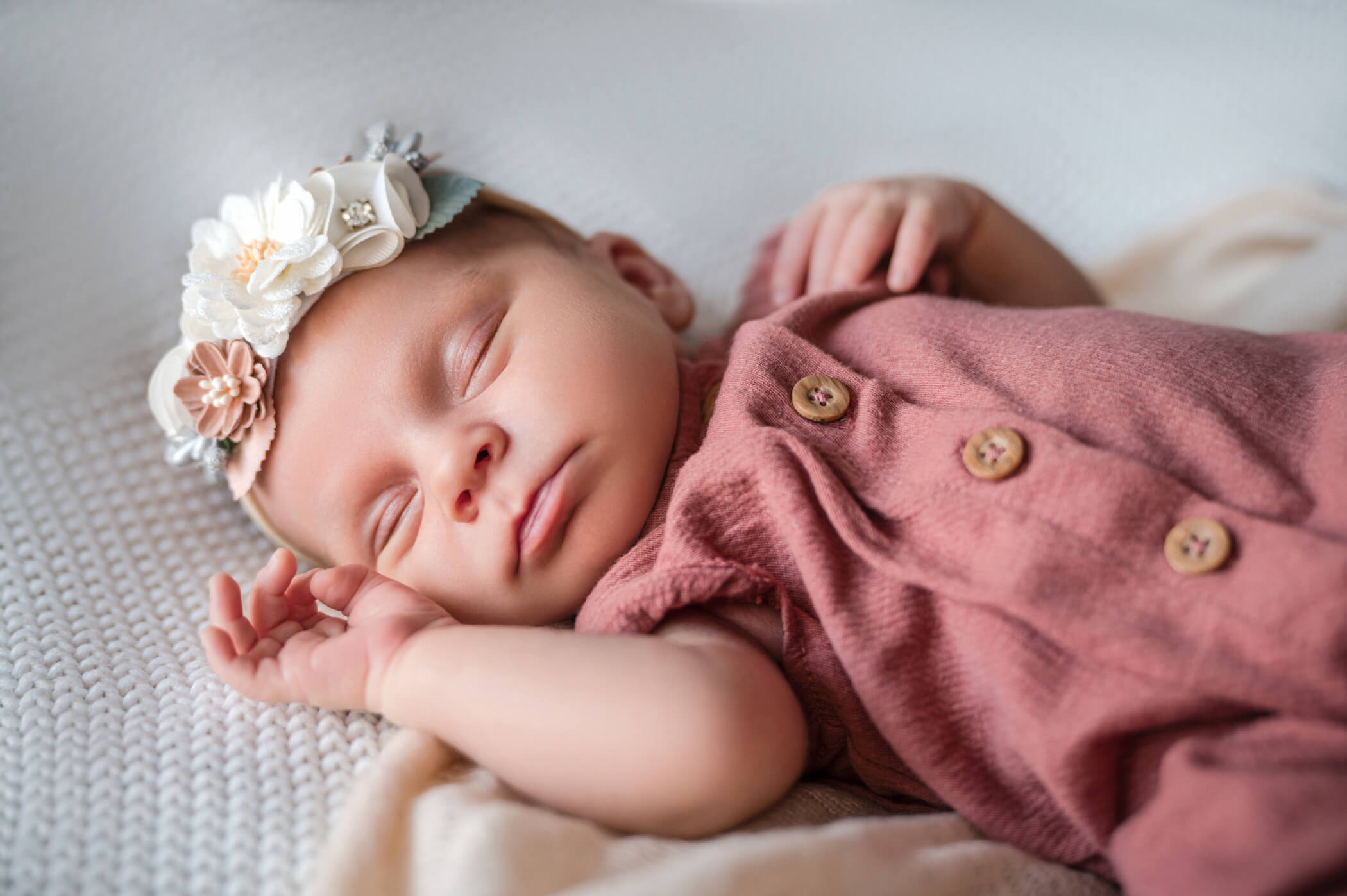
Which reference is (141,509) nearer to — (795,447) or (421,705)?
(421,705)

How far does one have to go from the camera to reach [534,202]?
1888 millimetres

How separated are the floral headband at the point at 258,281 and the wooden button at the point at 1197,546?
92 centimetres

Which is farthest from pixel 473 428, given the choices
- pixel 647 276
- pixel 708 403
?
pixel 647 276

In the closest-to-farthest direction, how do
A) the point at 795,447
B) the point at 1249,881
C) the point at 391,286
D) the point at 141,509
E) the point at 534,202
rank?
the point at 1249,881, the point at 795,447, the point at 391,286, the point at 141,509, the point at 534,202

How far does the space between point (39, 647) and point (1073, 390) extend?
1.15 m

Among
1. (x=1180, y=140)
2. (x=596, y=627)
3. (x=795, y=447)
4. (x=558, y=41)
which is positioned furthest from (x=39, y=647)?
(x=1180, y=140)

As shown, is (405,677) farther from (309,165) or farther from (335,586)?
(309,165)

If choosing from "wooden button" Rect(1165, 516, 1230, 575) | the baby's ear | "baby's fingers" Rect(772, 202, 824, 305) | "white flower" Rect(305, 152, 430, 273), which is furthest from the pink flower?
"wooden button" Rect(1165, 516, 1230, 575)

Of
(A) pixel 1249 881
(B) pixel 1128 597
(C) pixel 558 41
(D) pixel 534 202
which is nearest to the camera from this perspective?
(A) pixel 1249 881

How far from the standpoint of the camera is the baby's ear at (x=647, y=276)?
1.54 metres

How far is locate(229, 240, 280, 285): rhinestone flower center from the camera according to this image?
1230 mm

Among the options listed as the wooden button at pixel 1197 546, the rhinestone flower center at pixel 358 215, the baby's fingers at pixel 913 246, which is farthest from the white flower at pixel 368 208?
the wooden button at pixel 1197 546

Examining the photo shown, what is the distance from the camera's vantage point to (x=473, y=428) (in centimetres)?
110

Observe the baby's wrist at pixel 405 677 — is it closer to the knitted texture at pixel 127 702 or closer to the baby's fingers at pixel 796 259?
the knitted texture at pixel 127 702
